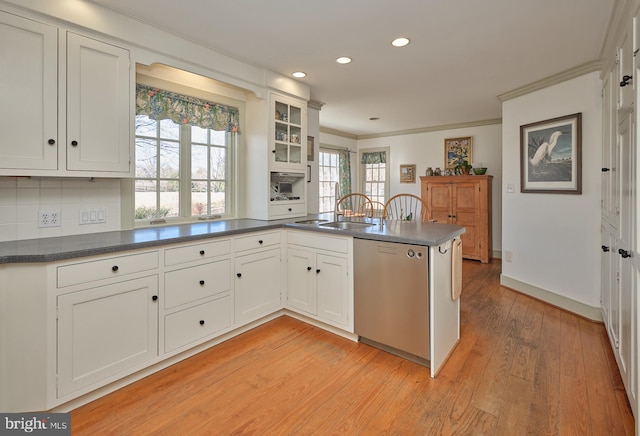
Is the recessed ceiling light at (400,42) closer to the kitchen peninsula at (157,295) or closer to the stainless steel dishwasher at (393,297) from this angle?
the kitchen peninsula at (157,295)

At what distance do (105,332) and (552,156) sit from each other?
434 centimetres

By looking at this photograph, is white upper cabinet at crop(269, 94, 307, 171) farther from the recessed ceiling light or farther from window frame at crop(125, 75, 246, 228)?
the recessed ceiling light

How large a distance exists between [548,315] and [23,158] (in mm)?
4439

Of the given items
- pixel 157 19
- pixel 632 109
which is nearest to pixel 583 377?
pixel 632 109

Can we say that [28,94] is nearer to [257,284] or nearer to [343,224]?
[257,284]

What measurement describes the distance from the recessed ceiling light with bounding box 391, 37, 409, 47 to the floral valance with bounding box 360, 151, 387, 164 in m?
4.23

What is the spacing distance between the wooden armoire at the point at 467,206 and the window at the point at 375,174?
124cm

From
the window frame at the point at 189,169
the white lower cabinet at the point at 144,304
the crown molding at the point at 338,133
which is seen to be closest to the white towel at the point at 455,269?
the white lower cabinet at the point at 144,304

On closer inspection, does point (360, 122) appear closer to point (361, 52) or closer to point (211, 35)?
point (361, 52)

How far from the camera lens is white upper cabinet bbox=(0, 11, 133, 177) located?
1865mm

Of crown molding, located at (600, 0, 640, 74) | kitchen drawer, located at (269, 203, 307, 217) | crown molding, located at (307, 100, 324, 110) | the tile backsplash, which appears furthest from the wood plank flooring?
crown molding, located at (307, 100, 324, 110)

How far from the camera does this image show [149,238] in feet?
7.26

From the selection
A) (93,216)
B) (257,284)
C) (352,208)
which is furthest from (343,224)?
(352,208)

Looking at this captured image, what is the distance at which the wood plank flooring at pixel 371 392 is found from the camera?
1.71m
